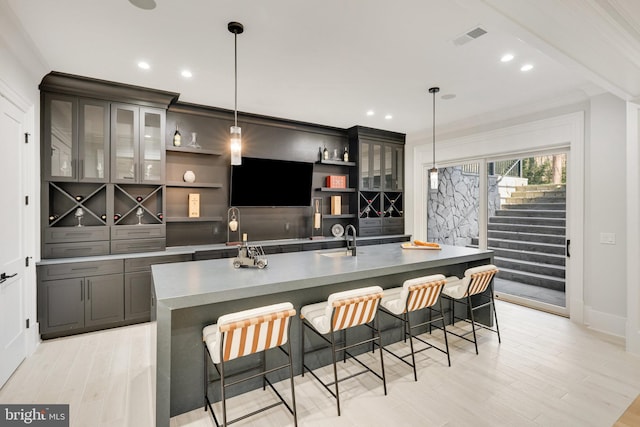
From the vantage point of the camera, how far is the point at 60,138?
3.50 metres

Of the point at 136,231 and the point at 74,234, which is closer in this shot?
the point at 74,234

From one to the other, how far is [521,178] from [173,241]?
5.32 meters

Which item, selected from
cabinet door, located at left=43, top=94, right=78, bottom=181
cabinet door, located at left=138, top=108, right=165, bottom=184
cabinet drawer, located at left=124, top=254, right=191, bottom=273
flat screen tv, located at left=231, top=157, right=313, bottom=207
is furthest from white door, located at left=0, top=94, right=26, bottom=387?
flat screen tv, located at left=231, top=157, right=313, bottom=207

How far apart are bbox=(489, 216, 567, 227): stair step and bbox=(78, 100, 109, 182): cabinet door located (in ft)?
18.7

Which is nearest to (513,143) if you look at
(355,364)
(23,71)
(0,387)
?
(355,364)

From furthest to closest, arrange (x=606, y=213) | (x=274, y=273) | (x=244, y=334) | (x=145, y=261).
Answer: (x=145, y=261) → (x=606, y=213) → (x=274, y=273) → (x=244, y=334)

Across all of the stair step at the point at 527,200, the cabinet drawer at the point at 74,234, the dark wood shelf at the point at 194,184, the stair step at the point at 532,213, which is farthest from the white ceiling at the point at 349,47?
the cabinet drawer at the point at 74,234

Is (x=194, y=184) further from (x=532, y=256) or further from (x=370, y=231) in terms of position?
(x=532, y=256)

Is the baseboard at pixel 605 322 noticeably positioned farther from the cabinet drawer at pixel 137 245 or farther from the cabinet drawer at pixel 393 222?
the cabinet drawer at pixel 137 245

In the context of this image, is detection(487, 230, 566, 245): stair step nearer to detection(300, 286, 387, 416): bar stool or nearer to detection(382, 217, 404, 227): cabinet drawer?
detection(382, 217, 404, 227): cabinet drawer

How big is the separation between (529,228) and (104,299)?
6.07 m

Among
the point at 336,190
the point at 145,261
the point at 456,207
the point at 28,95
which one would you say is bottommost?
the point at 145,261

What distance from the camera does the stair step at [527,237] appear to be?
181 inches

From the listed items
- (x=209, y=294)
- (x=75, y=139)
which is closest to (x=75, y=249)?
(x=75, y=139)
